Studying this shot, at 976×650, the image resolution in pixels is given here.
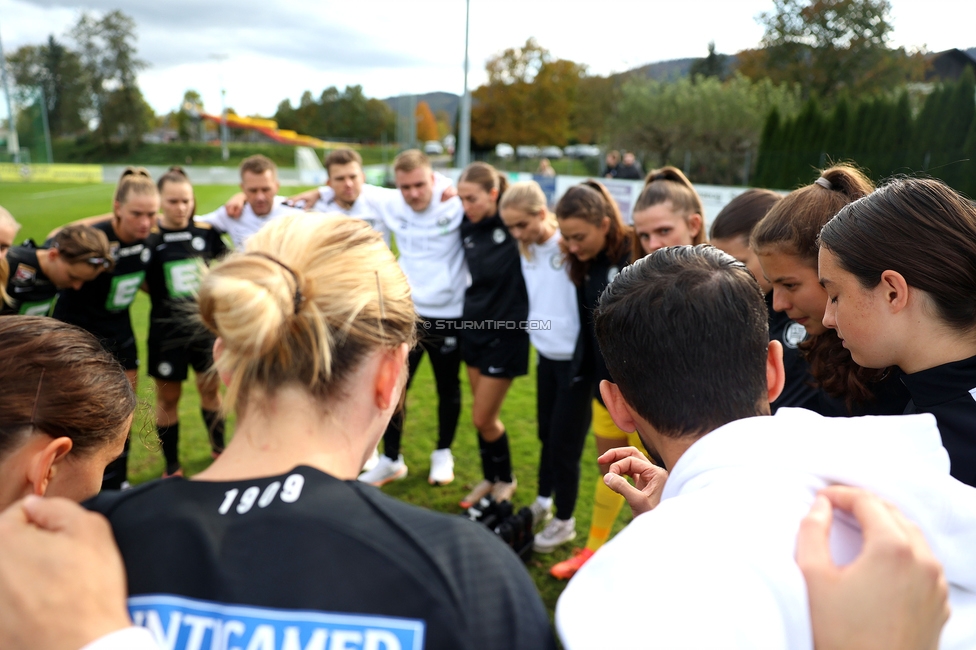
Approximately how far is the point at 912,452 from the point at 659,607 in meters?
0.55

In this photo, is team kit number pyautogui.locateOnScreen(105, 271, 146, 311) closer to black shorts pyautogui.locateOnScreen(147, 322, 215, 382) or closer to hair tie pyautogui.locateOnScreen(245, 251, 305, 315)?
black shorts pyautogui.locateOnScreen(147, 322, 215, 382)

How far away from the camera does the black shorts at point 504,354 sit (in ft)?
13.9

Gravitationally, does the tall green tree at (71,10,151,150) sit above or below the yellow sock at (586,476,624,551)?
above

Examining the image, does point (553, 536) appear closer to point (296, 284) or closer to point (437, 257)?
point (437, 257)

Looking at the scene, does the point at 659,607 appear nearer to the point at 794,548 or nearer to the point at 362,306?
the point at 794,548

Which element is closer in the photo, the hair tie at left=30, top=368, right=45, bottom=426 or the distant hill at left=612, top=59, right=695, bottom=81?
the hair tie at left=30, top=368, right=45, bottom=426

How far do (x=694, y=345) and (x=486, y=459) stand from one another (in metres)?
3.43

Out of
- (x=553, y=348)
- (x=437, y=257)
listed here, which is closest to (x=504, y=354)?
(x=553, y=348)

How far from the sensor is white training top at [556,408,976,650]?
0.81m

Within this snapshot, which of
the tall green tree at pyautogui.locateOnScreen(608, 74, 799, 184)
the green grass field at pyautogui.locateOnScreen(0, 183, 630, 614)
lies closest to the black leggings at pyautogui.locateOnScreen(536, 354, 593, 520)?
the green grass field at pyautogui.locateOnScreen(0, 183, 630, 614)

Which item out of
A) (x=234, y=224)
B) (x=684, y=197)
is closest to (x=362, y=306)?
(x=684, y=197)

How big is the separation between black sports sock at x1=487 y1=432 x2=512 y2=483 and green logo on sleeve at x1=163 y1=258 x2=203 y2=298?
8.67ft

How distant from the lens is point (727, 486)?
95cm

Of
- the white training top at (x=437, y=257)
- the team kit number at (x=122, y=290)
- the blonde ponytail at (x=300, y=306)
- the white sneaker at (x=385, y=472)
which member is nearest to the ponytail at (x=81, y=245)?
the team kit number at (x=122, y=290)
